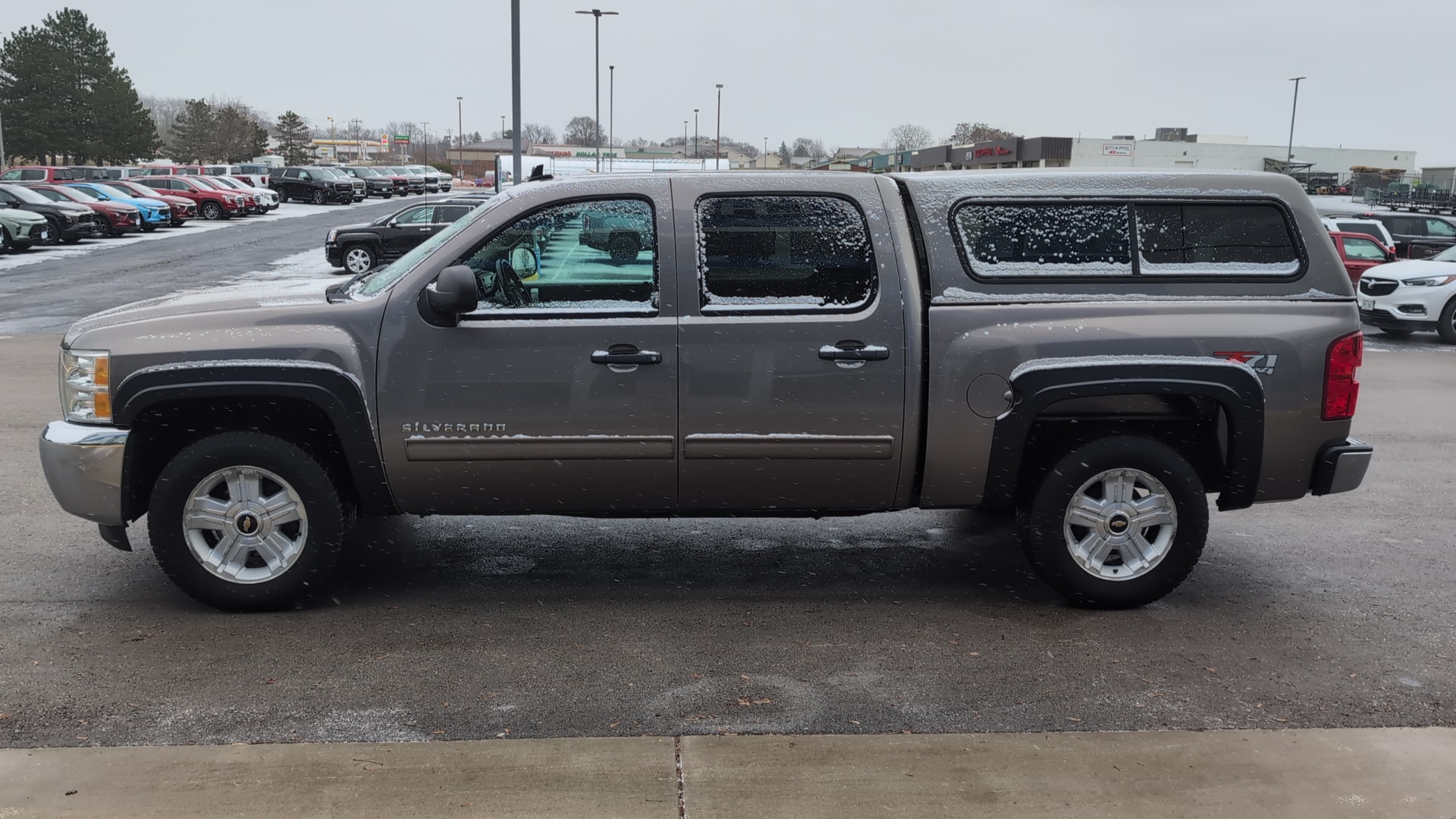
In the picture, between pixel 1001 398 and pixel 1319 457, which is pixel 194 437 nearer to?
pixel 1001 398

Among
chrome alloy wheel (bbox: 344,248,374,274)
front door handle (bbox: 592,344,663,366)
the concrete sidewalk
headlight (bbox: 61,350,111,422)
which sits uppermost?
front door handle (bbox: 592,344,663,366)

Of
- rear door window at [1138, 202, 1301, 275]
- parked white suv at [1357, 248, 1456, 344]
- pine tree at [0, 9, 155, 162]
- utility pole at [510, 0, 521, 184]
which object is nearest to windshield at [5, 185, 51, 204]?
utility pole at [510, 0, 521, 184]

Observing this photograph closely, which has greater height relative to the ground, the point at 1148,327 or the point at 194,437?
the point at 1148,327

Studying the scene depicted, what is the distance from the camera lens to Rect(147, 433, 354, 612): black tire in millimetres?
4809

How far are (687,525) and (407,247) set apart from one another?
58.7 ft

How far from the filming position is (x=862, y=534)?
6.41m

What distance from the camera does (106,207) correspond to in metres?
33.7

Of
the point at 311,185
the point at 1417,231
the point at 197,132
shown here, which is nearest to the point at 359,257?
the point at 1417,231

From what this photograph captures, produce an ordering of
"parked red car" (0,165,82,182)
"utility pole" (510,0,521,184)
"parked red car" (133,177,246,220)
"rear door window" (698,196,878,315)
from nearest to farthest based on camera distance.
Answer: "rear door window" (698,196,878,315)
"utility pole" (510,0,521,184)
"parked red car" (0,165,82,182)
"parked red car" (133,177,246,220)

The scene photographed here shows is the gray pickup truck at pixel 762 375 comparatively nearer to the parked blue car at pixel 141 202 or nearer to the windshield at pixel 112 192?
the parked blue car at pixel 141 202

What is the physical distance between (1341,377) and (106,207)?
3578 cm

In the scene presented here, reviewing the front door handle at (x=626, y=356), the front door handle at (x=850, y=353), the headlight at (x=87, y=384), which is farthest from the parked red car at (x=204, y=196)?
the front door handle at (x=850, y=353)

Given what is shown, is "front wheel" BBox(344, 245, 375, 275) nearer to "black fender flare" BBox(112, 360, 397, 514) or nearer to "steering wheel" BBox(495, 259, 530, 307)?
"black fender flare" BBox(112, 360, 397, 514)

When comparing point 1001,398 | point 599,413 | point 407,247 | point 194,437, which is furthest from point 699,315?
point 407,247
